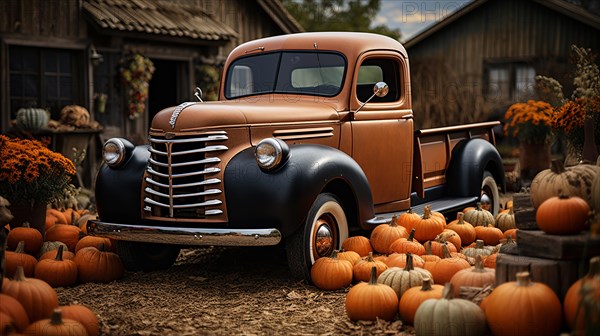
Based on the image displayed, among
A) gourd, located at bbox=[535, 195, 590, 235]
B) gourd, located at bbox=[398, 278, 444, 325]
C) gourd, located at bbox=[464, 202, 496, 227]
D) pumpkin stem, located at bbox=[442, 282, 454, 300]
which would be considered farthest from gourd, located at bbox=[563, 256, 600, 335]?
gourd, located at bbox=[464, 202, 496, 227]

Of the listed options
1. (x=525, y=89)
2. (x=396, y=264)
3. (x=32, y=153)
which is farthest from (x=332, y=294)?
(x=525, y=89)

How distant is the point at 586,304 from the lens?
343cm

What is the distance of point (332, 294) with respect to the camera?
5.56 m

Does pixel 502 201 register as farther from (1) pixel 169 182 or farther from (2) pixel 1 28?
(2) pixel 1 28

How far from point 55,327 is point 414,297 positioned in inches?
83.7

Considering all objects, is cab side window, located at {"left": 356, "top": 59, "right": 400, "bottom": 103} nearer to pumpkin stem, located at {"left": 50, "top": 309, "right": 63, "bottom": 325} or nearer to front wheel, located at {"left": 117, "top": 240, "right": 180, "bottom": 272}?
front wheel, located at {"left": 117, "top": 240, "right": 180, "bottom": 272}

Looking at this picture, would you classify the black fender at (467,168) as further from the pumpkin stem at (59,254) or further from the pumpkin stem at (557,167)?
the pumpkin stem at (59,254)

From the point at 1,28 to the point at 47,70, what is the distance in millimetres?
1078

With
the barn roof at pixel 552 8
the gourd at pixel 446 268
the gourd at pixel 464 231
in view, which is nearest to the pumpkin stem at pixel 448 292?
the gourd at pixel 446 268

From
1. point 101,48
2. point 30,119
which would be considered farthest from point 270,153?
point 101,48

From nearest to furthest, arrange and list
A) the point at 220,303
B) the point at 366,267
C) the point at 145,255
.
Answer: the point at 220,303 < the point at 366,267 < the point at 145,255

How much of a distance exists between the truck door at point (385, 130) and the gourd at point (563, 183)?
7.31 feet

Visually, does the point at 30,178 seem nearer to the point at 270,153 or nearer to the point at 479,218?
the point at 270,153

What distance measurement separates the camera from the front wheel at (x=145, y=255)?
247 inches
